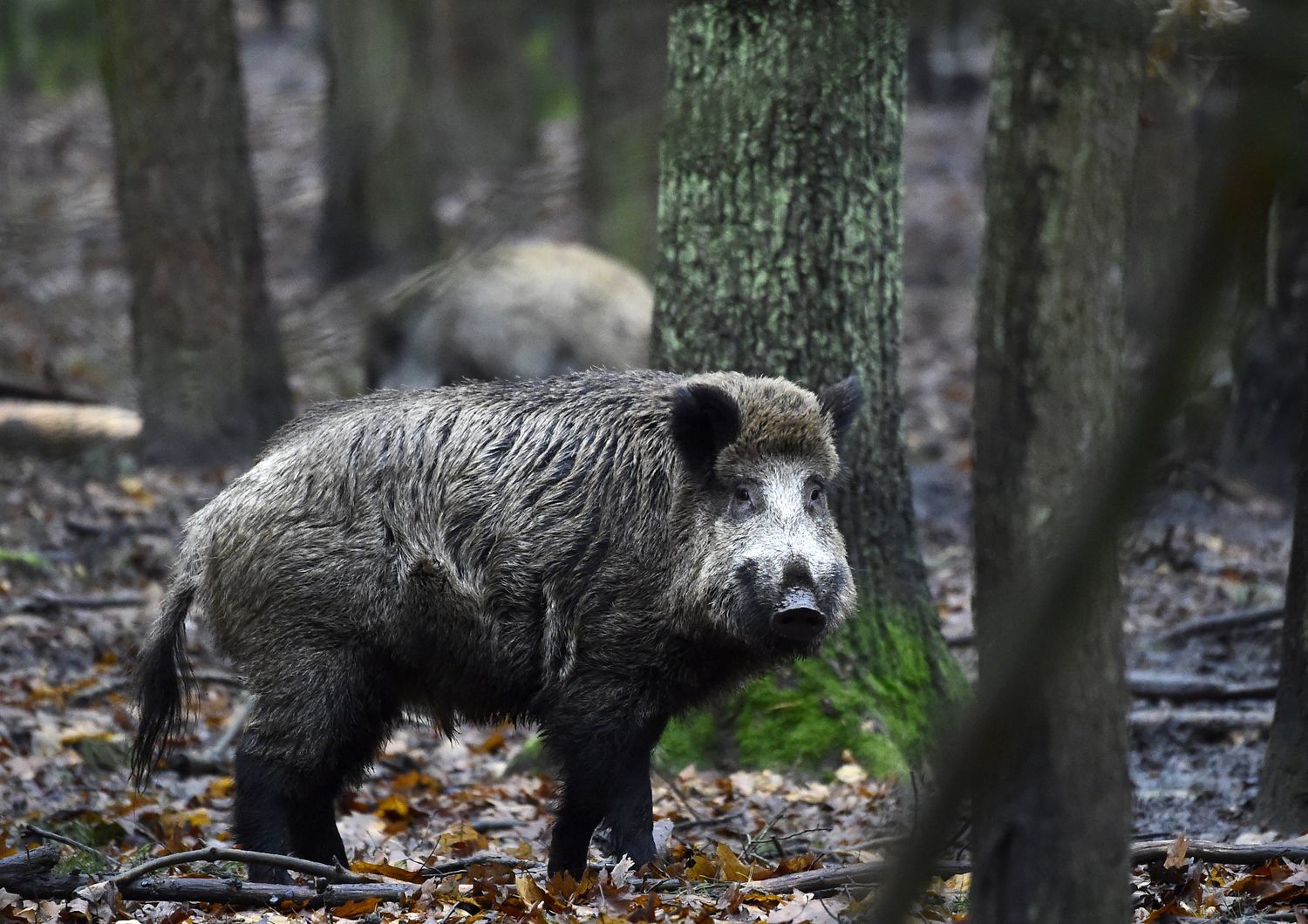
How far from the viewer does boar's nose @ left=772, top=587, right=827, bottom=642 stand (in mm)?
5316

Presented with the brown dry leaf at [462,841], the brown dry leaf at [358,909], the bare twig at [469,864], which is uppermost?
the brown dry leaf at [358,909]

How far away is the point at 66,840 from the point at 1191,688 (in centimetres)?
531

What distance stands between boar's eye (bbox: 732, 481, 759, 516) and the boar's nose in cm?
44

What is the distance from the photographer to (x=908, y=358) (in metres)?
16.3

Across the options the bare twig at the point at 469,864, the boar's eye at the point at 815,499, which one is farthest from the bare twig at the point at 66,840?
the boar's eye at the point at 815,499

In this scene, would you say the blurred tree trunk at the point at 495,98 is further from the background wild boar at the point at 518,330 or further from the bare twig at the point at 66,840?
the background wild boar at the point at 518,330

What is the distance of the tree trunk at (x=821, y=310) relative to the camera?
21.2ft

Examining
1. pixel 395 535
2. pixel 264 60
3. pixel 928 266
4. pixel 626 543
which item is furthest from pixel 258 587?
pixel 264 60

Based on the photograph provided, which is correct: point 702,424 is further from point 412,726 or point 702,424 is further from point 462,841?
point 412,726

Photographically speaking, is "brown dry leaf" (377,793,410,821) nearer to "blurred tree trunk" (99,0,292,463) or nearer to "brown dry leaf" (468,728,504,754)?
"brown dry leaf" (468,728,504,754)

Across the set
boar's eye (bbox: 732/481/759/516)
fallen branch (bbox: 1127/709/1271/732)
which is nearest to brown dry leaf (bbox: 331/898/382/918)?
boar's eye (bbox: 732/481/759/516)

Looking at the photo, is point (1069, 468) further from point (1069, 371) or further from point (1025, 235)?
point (1025, 235)

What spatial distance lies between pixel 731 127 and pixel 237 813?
4192 mm

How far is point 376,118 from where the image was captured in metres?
2.12
